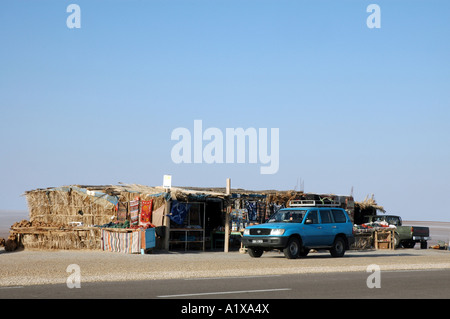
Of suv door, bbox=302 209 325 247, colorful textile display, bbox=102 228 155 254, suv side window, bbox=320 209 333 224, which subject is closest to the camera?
suv door, bbox=302 209 325 247

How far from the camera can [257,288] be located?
14.2 m

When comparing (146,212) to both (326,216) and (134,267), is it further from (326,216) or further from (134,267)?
(134,267)

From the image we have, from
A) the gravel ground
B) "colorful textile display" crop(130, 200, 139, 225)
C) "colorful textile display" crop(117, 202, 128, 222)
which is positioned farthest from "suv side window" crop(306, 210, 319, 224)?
"colorful textile display" crop(117, 202, 128, 222)

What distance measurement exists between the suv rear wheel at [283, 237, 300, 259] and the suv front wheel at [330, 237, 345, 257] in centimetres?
213

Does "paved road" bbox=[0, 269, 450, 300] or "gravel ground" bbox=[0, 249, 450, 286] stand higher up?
"paved road" bbox=[0, 269, 450, 300]

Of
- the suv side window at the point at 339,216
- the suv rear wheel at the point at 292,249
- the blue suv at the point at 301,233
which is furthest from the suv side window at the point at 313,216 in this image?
the suv rear wheel at the point at 292,249

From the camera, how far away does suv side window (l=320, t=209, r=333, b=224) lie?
2694 cm

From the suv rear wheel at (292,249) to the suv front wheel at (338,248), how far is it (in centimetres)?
213

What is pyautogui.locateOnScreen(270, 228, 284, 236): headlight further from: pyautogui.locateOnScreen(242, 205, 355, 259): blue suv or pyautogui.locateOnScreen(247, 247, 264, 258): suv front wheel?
pyautogui.locateOnScreen(247, 247, 264, 258): suv front wheel

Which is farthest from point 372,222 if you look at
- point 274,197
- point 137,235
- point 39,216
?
point 39,216

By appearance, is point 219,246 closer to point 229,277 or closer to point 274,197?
point 274,197

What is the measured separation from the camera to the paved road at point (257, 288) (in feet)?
41.7

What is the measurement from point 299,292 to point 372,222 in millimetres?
24831
